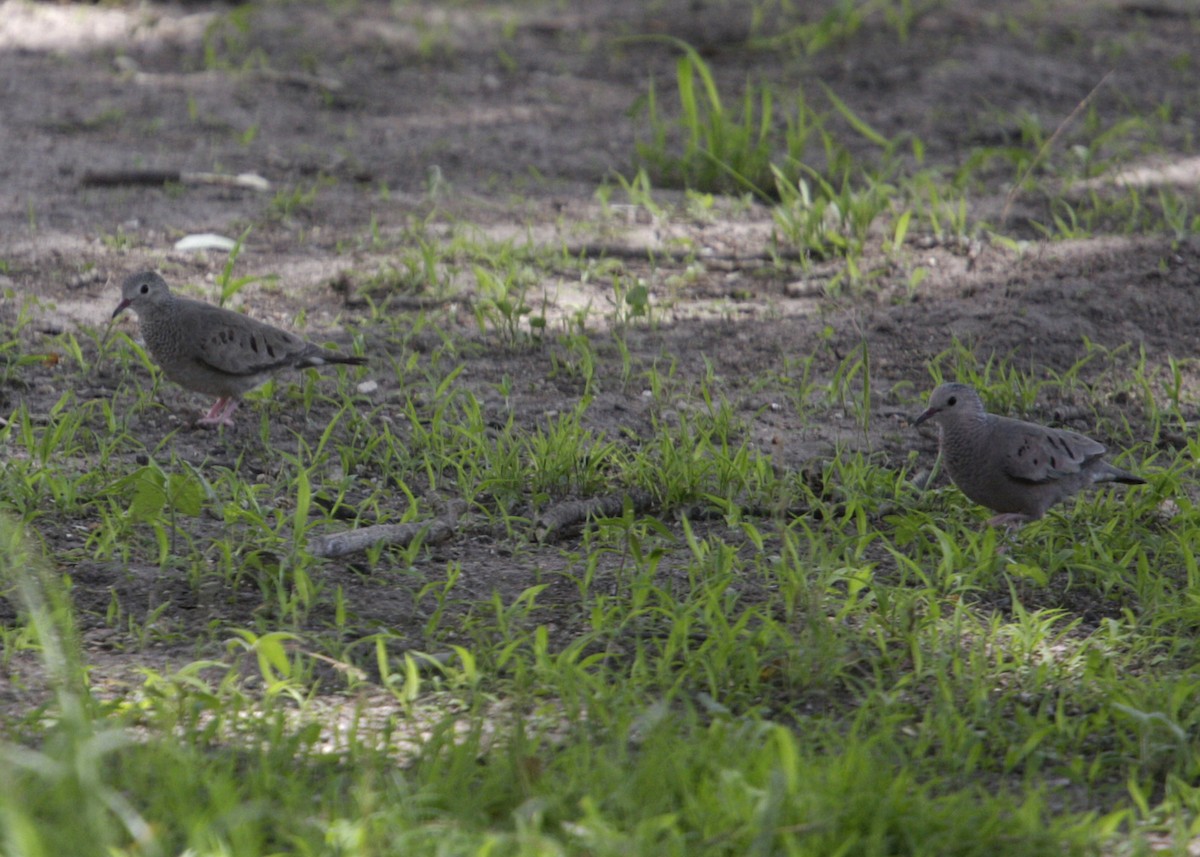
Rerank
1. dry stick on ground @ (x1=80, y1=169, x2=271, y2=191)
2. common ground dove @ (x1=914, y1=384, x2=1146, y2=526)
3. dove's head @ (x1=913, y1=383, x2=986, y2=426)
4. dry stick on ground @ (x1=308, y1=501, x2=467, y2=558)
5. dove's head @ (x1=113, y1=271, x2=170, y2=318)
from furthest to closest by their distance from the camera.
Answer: dry stick on ground @ (x1=80, y1=169, x2=271, y2=191) → dove's head @ (x1=113, y1=271, x2=170, y2=318) → dove's head @ (x1=913, y1=383, x2=986, y2=426) → common ground dove @ (x1=914, y1=384, x2=1146, y2=526) → dry stick on ground @ (x1=308, y1=501, x2=467, y2=558)

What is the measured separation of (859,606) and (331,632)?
1.39 m

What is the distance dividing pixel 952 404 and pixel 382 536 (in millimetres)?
1836

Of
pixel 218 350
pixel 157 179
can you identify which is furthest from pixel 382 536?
pixel 157 179

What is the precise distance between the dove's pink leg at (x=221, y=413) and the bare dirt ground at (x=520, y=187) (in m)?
0.11

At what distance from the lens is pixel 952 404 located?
14.3 ft

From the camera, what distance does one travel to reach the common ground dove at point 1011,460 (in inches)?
164

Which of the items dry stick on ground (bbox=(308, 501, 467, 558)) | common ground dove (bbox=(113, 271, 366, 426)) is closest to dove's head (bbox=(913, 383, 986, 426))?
dry stick on ground (bbox=(308, 501, 467, 558))

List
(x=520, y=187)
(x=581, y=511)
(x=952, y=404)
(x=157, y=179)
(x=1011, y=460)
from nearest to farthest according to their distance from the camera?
1. (x=1011, y=460)
2. (x=581, y=511)
3. (x=952, y=404)
4. (x=157, y=179)
5. (x=520, y=187)

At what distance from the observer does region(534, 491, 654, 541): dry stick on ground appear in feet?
13.7

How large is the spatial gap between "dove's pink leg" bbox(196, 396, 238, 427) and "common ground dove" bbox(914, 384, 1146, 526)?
7.88 ft

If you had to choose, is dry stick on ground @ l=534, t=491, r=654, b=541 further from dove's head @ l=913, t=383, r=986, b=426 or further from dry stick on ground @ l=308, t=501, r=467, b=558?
dove's head @ l=913, t=383, r=986, b=426

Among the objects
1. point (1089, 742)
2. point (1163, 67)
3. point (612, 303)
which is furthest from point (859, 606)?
point (1163, 67)

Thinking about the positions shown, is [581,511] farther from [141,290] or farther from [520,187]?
[520,187]

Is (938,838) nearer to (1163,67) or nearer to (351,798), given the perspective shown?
(351,798)
